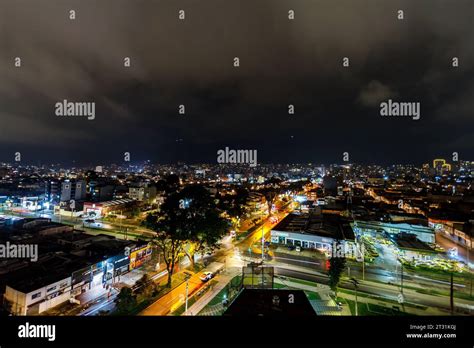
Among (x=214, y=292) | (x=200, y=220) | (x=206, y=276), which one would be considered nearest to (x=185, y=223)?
(x=200, y=220)

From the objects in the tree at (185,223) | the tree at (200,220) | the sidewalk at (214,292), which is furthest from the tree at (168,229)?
the sidewalk at (214,292)

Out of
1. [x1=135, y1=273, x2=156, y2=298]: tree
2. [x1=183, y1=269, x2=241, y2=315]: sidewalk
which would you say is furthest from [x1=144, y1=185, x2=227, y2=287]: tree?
[x1=183, y1=269, x2=241, y2=315]: sidewalk

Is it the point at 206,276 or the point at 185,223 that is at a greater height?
the point at 185,223

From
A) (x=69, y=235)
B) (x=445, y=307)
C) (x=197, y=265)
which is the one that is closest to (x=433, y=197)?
(x=445, y=307)

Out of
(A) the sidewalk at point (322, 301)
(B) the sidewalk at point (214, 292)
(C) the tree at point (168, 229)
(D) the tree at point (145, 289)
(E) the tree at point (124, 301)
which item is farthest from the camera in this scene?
(C) the tree at point (168, 229)

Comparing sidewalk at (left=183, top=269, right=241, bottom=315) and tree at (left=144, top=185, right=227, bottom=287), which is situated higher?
tree at (left=144, top=185, right=227, bottom=287)

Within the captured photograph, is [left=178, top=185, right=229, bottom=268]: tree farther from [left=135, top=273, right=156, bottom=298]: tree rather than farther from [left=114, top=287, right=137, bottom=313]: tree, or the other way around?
[left=114, top=287, right=137, bottom=313]: tree

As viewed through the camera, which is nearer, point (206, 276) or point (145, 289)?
point (145, 289)

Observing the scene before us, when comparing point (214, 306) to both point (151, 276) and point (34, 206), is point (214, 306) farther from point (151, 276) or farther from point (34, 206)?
point (34, 206)

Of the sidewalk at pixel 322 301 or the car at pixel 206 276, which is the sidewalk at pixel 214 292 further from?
the sidewalk at pixel 322 301

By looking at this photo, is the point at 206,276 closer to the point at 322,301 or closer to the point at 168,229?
the point at 168,229

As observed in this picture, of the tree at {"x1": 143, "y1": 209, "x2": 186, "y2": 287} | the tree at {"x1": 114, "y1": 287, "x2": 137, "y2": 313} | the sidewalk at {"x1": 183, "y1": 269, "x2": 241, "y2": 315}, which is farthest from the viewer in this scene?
the tree at {"x1": 143, "y1": 209, "x2": 186, "y2": 287}
